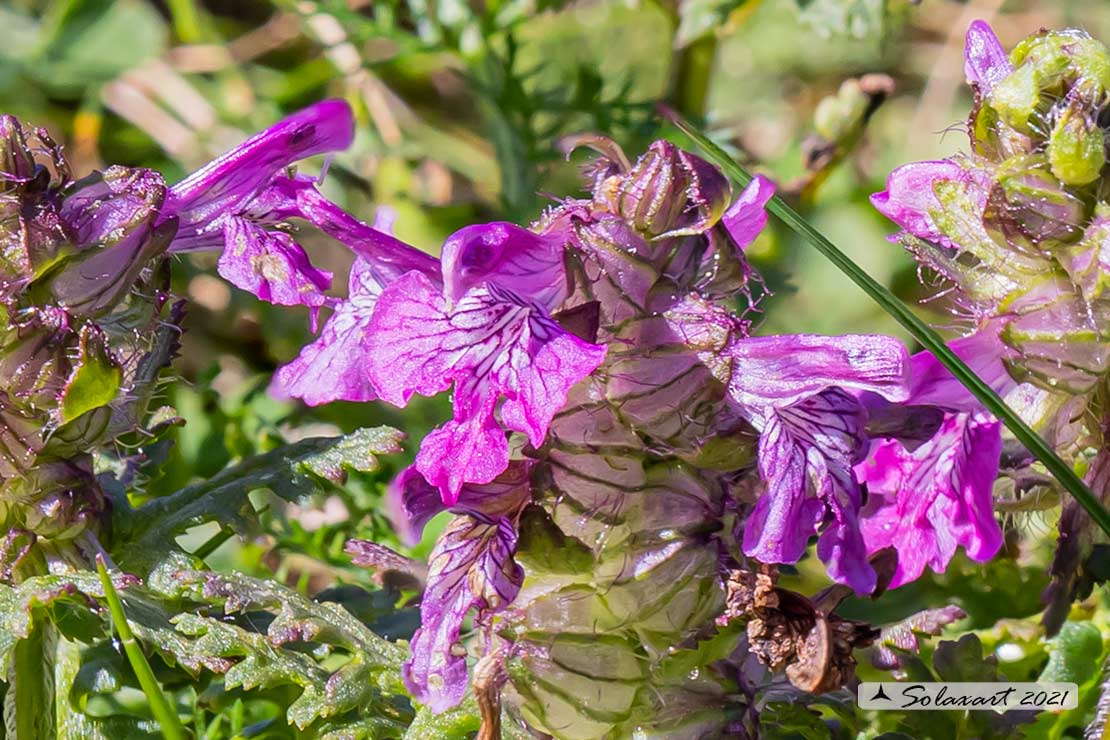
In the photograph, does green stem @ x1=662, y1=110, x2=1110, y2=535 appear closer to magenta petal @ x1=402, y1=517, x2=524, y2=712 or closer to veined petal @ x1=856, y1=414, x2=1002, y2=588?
veined petal @ x1=856, y1=414, x2=1002, y2=588

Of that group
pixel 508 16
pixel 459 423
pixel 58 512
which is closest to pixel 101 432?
pixel 58 512

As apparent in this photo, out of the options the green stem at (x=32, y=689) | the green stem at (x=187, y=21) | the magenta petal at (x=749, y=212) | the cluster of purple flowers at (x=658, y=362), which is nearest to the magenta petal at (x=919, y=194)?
the cluster of purple flowers at (x=658, y=362)

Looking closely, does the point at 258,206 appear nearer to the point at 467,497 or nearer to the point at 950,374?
the point at 467,497

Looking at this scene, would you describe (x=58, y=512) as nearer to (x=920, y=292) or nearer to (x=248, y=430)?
(x=248, y=430)

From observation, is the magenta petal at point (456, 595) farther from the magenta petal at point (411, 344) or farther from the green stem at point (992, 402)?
the green stem at point (992, 402)

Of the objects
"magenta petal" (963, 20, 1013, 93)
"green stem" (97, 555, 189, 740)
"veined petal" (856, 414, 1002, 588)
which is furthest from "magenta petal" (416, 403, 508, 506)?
"magenta petal" (963, 20, 1013, 93)
